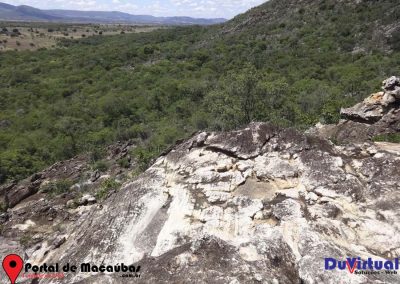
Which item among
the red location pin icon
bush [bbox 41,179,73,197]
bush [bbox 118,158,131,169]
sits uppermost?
the red location pin icon

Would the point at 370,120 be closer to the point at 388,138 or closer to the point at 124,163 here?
the point at 388,138

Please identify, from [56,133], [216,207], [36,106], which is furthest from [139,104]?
[216,207]

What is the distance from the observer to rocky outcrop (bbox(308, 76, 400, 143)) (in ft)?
64.2

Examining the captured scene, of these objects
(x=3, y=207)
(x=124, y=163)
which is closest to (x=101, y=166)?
(x=124, y=163)

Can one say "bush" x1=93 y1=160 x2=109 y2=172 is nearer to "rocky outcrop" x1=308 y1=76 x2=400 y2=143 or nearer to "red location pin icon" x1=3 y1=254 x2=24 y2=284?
"red location pin icon" x1=3 y1=254 x2=24 y2=284

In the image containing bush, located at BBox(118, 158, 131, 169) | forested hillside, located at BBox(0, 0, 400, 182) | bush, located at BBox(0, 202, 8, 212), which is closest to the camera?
bush, located at BBox(0, 202, 8, 212)

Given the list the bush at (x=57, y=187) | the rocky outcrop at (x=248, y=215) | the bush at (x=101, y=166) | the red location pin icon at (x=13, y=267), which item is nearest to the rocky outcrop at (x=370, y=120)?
the rocky outcrop at (x=248, y=215)

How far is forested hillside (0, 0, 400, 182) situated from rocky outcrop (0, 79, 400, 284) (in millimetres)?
9128

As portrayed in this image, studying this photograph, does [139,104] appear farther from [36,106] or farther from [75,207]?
[75,207]

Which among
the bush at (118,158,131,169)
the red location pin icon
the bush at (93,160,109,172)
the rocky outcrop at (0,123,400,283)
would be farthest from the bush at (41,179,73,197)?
the red location pin icon

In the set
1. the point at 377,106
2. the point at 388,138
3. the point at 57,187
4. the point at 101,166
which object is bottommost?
the point at 57,187

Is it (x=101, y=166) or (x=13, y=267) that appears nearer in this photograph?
(x=13, y=267)

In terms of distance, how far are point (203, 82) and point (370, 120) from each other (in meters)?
32.6

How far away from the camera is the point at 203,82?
51.3 metres
